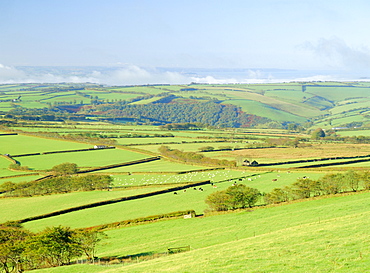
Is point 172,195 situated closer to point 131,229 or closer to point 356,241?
point 131,229

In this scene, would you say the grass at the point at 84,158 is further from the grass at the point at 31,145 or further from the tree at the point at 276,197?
the tree at the point at 276,197

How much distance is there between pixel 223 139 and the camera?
148 metres

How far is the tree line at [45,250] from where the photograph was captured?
1389 inches

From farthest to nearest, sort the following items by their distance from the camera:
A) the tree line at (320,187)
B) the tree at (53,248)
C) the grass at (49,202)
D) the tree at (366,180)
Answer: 1. the grass at (49,202)
2. the tree at (366,180)
3. the tree line at (320,187)
4. the tree at (53,248)

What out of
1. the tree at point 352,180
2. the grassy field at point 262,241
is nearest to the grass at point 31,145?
the grassy field at point 262,241

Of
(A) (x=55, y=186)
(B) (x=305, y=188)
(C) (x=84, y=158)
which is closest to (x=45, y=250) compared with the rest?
(B) (x=305, y=188)

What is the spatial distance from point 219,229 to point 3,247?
2054 centimetres

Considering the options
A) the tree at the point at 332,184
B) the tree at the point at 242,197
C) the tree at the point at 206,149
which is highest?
the tree at the point at 332,184

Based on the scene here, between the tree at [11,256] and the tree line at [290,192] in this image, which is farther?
the tree line at [290,192]

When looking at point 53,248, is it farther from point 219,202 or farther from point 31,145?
point 31,145

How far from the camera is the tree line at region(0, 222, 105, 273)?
1389 inches

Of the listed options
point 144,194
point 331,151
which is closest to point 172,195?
point 144,194

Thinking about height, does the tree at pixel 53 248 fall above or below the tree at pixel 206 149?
below

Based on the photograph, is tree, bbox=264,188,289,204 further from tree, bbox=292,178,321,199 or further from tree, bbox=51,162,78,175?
tree, bbox=51,162,78,175
